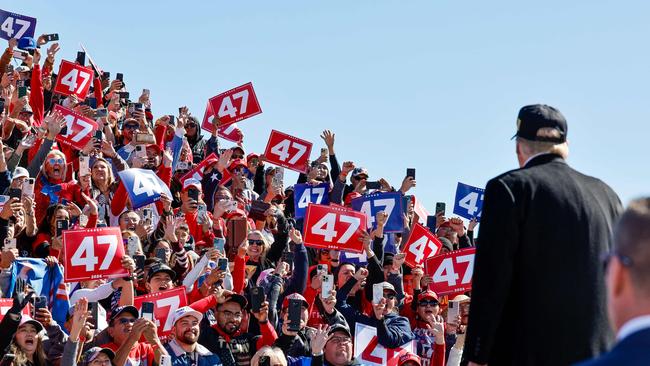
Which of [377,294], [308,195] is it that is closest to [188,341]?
[377,294]

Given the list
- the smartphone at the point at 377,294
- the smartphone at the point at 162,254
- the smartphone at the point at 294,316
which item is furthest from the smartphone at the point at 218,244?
the smartphone at the point at 294,316

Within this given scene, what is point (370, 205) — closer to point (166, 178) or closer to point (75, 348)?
point (166, 178)

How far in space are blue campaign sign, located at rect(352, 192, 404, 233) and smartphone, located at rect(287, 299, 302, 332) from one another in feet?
16.8

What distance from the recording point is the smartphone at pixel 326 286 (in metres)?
12.2

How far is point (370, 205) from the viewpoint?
1611 cm

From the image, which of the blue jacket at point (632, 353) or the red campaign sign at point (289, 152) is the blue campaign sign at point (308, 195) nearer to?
the red campaign sign at point (289, 152)

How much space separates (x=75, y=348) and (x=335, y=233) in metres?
5.63

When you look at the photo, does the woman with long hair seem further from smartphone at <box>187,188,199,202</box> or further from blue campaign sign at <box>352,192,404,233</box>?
blue campaign sign at <box>352,192,404,233</box>

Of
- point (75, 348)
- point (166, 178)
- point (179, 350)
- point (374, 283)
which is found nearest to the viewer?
point (75, 348)

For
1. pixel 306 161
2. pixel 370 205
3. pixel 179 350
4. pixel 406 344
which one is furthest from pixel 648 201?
pixel 306 161

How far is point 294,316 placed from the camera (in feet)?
35.6

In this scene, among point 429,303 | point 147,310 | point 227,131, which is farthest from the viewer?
point 227,131

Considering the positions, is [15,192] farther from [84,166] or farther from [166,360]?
[166,360]

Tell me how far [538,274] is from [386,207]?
11496mm
